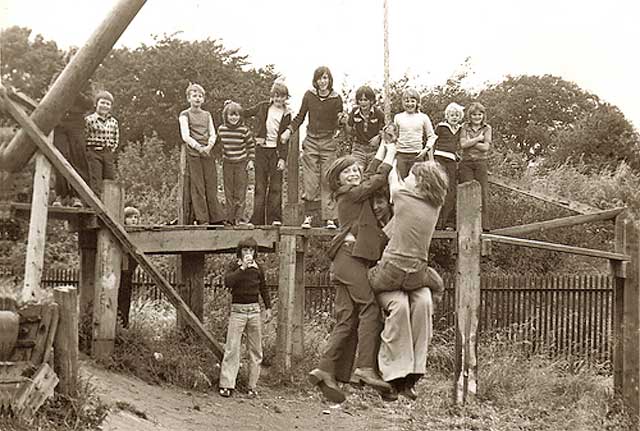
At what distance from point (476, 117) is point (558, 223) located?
182 centimetres

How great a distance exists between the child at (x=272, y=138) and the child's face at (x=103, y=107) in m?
1.47

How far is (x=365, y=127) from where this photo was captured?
10617mm

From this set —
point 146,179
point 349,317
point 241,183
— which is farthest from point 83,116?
point 146,179

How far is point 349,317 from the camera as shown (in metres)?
6.93

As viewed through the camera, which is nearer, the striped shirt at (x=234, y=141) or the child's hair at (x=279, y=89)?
the child's hair at (x=279, y=89)

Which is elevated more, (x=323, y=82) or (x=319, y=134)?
(x=323, y=82)

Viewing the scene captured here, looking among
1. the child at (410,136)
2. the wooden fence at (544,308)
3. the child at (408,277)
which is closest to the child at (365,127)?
the child at (410,136)

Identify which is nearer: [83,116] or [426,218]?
[426,218]

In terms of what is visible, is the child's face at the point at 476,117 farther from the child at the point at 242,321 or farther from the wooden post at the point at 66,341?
the wooden post at the point at 66,341

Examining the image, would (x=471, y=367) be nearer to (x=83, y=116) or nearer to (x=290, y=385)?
(x=290, y=385)

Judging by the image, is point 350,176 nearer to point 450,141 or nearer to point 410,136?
point 410,136

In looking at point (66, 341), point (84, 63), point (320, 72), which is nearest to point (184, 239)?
point (320, 72)

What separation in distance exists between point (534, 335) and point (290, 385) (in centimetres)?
536

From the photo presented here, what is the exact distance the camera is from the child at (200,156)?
1168cm
